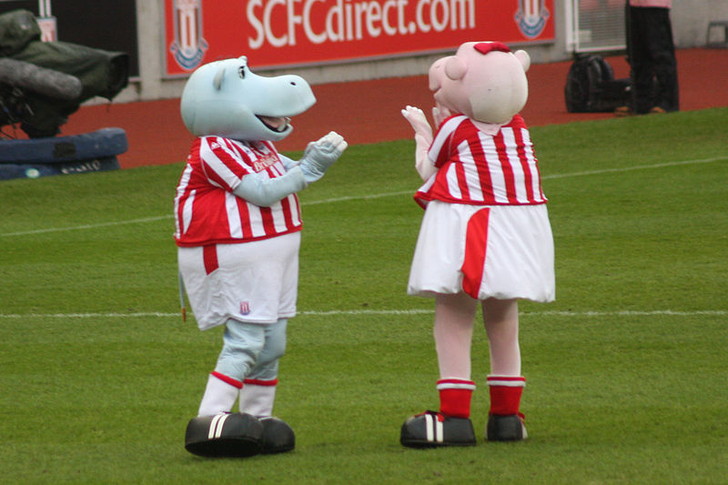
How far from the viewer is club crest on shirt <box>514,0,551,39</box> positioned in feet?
77.6

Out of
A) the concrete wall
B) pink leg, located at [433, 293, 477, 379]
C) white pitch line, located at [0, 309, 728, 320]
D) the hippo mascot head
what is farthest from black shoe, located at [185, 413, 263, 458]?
the concrete wall

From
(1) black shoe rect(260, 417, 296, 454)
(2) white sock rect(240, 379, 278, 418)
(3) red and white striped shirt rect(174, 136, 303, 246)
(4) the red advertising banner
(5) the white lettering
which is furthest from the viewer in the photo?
(5) the white lettering

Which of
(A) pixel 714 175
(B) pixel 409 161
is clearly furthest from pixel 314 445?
(B) pixel 409 161

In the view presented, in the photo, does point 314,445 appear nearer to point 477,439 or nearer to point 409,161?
point 477,439

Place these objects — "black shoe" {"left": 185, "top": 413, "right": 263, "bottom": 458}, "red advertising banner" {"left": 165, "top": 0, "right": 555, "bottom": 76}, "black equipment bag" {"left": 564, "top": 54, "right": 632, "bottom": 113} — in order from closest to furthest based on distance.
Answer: "black shoe" {"left": 185, "top": 413, "right": 263, "bottom": 458} < "black equipment bag" {"left": 564, "top": 54, "right": 632, "bottom": 113} < "red advertising banner" {"left": 165, "top": 0, "right": 555, "bottom": 76}

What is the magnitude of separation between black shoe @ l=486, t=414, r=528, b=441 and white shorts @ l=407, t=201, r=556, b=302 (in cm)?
44

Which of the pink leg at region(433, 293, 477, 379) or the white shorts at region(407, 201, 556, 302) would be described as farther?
the pink leg at region(433, 293, 477, 379)

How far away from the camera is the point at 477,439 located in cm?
472

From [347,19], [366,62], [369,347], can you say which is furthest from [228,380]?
[366,62]

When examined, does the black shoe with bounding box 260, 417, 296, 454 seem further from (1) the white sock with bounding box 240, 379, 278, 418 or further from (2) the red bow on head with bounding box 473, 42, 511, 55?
(2) the red bow on head with bounding box 473, 42, 511, 55

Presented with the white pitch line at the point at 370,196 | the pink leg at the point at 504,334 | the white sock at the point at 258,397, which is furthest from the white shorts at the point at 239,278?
the white pitch line at the point at 370,196

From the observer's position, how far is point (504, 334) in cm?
462

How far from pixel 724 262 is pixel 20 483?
502cm

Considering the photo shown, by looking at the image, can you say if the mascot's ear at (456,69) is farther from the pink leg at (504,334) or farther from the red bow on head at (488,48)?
the pink leg at (504,334)
